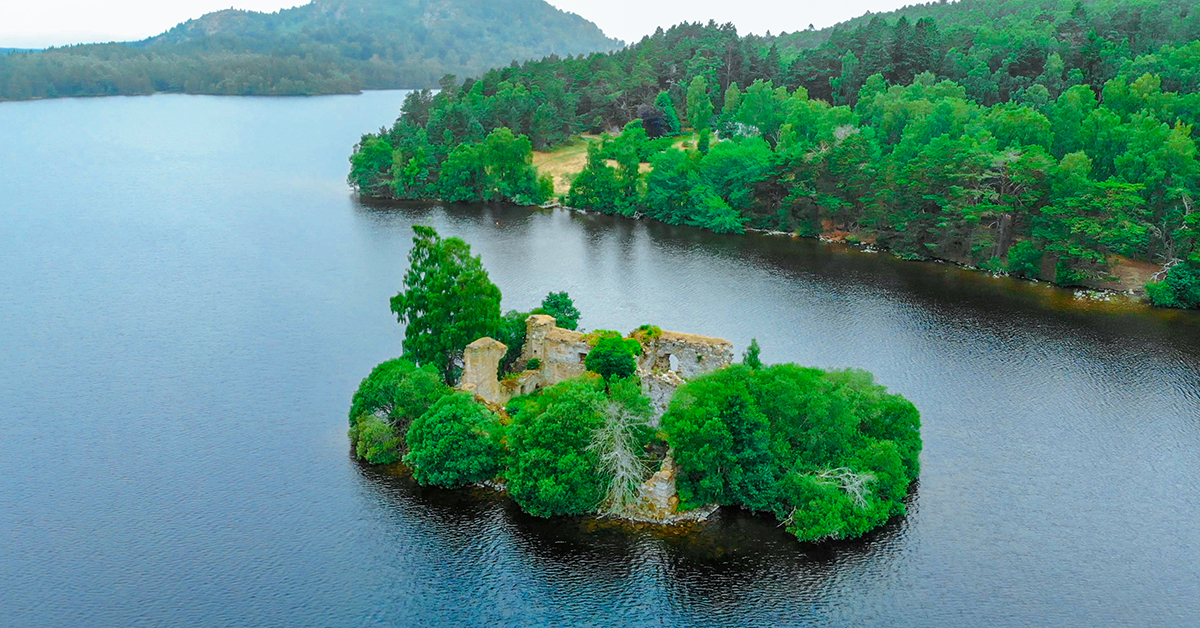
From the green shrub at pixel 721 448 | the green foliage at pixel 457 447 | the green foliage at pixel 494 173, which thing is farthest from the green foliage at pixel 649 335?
the green foliage at pixel 494 173

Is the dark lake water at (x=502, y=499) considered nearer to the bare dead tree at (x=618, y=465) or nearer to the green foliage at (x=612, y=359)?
the bare dead tree at (x=618, y=465)

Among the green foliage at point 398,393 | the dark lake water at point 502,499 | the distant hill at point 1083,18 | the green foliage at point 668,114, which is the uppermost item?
the distant hill at point 1083,18

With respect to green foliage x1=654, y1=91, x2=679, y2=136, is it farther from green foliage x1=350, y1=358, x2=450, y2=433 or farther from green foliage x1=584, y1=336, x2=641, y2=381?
green foliage x1=350, y1=358, x2=450, y2=433

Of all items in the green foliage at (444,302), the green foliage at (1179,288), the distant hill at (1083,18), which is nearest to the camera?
the green foliage at (444,302)

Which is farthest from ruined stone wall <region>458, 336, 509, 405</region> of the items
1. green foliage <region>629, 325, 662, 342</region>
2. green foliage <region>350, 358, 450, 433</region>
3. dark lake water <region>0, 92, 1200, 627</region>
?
green foliage <region>629, 325, 662, 342</region>

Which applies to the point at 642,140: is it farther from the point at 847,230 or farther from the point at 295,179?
the point at 295,179
